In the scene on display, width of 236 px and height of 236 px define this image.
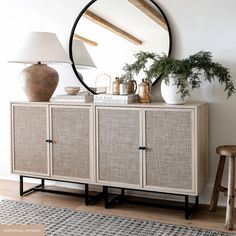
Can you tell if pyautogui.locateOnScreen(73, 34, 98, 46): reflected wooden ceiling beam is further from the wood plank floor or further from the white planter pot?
the wood plank floor

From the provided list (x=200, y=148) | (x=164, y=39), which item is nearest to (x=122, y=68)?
(x=164, y=39)

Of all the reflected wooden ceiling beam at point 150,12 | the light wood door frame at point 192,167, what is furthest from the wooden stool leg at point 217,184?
the reflected wooden ceiling beam at point 150,12

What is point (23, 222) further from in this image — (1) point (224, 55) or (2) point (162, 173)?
(1) point (224, 55)

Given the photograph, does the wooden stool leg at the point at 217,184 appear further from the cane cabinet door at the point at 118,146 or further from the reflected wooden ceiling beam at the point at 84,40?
the reflected wooden ceiling beam at the point at 84,40

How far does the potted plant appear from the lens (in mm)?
2934

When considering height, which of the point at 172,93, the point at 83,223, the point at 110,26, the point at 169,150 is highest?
the point at 110,26

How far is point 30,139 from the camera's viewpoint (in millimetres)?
3471

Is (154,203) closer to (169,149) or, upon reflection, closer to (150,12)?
(169,149)

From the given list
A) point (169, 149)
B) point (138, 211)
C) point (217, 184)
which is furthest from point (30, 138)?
point (217, 184)

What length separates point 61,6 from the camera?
3705 millimetres

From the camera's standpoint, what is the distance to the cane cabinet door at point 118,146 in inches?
121

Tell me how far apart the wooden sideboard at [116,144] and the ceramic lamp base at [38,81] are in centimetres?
9

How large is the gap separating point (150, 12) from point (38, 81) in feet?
3.63

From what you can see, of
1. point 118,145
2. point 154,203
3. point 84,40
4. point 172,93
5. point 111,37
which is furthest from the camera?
point 84,40
